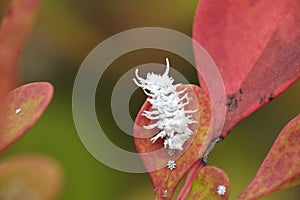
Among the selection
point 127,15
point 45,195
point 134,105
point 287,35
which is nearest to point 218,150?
point 134,105

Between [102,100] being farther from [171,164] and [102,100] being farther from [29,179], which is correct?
[29,179]

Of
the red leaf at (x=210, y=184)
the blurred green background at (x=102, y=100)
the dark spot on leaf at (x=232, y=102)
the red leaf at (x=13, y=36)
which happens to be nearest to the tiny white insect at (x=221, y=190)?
the red leaf at (x=210, y=184)

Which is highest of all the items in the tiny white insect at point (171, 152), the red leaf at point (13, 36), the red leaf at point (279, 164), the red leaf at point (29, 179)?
the red leaf at point (279, 164)

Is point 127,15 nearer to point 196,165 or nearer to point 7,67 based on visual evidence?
point 196,165

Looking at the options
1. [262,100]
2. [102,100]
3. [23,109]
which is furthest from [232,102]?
[102,100]

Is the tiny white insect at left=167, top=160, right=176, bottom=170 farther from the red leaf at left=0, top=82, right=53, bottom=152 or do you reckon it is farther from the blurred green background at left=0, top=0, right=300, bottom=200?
the blurred green background at left=0, top=0, right=300, bottom=200

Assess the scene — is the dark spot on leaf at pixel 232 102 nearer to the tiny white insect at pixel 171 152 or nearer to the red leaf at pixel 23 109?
the tiny white insect at pixel 171 152
